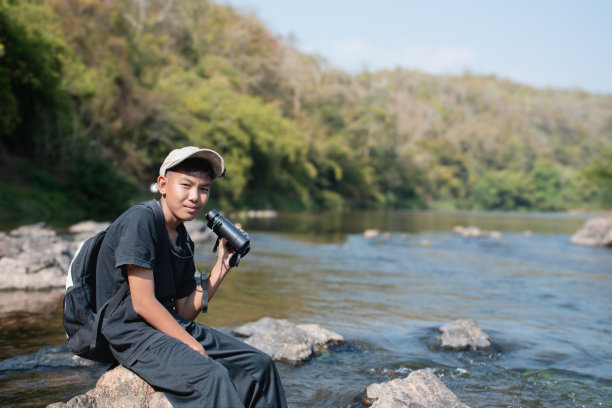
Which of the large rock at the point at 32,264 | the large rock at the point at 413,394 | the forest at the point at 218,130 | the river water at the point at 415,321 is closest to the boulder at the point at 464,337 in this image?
the river water at the point at 415,321

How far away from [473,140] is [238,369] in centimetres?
10735

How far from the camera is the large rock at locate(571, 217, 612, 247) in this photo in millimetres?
23766

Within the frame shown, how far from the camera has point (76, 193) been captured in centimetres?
2502

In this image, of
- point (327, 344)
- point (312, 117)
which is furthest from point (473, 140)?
point (327, 344)

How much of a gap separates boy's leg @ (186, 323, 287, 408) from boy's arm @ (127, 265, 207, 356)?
0.49 ft

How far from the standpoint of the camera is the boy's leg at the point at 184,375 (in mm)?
2688

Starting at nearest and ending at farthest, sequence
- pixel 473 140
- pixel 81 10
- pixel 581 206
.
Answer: pixel 81 10, pixel 581 206, pixel 473 140

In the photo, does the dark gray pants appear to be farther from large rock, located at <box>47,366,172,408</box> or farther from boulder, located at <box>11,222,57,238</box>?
boulder, located at <box>11,222,57,238</box>

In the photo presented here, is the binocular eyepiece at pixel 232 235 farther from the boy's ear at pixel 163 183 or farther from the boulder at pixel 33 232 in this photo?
the boulder at pixel 33 232

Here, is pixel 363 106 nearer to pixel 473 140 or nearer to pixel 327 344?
pixel 473 140

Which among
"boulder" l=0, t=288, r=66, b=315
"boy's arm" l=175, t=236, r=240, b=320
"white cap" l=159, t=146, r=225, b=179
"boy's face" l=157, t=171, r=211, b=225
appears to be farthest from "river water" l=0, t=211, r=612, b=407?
"white cap" l=159, t=146, r=225, b=179

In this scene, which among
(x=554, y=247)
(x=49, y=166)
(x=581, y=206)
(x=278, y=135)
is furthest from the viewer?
(x=581, y=206)

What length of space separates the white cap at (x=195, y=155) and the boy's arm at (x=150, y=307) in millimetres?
620

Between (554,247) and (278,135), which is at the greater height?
(278,135)
